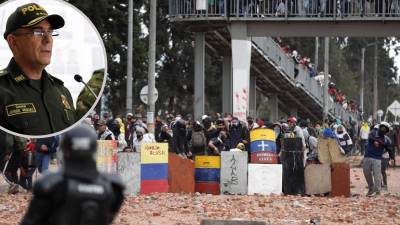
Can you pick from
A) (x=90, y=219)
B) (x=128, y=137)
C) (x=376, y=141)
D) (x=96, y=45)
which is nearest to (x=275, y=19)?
(x=128, y=137)

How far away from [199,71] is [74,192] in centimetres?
3385

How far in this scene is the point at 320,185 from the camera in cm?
2262

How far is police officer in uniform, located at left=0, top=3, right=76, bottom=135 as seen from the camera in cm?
1184

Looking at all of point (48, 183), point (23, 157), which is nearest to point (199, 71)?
point (23, 157)

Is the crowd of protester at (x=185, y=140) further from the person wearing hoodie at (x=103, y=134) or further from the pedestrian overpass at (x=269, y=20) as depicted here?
the pedestrian overpass at (x=269, y=20)

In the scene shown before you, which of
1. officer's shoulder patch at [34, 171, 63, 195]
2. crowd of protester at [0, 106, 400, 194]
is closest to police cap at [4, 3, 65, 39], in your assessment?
officer's shoulder patch at [34, 171, 63, 195]

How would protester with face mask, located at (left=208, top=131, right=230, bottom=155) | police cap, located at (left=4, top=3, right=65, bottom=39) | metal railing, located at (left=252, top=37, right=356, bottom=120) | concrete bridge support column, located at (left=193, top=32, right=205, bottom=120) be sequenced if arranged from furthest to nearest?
metal railing, located at (left=252, top=37, right=356, bottom=120), concrete bridge support column, located at (left=193, top=32, right=205, bottom=120), protester with face mask, located at (left=208, top=131, right=230, bottom=155), police cap, located at (left=4, top=3, right=65, bottom=39)

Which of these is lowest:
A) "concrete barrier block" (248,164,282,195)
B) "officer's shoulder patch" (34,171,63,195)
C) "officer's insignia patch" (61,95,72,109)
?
"concrete barrier block" (248,164,282,195)

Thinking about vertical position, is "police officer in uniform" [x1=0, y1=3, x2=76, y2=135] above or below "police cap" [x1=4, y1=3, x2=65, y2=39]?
below

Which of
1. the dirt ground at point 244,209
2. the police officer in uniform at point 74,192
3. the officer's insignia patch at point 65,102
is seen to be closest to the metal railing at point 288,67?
the dirt ground at point 244,209

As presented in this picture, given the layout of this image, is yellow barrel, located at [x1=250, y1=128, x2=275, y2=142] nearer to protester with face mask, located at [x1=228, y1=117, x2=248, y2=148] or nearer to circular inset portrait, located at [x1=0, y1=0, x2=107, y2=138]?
protester with face mask, located at [x1=228, y1=117, x2=248, y2=148]

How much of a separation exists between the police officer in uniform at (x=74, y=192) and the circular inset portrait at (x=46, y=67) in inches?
204

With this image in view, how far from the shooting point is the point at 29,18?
1181 centimetres

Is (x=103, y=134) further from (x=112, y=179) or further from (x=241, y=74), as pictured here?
(x=112, y=179)
